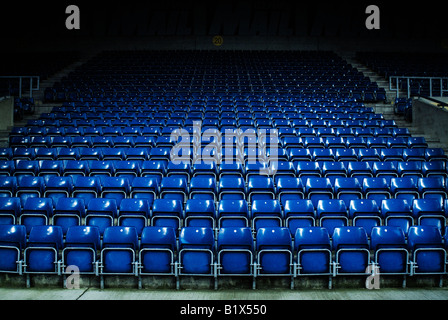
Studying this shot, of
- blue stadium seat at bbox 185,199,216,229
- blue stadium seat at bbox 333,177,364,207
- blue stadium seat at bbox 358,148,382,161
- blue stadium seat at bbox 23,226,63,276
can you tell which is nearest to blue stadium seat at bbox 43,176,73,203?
blue stadium seat at bbox 23,226,63,276

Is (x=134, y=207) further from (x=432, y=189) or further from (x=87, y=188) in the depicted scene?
(x=432, y=189)

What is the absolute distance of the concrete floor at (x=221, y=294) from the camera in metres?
4.20

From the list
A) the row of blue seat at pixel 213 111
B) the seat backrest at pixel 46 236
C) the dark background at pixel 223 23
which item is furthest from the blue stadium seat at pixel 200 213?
the dark background at pixel 223 23

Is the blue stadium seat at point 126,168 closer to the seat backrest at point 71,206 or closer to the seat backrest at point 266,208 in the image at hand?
the seat backrest at point 71,206

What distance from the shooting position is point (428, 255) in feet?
14.9

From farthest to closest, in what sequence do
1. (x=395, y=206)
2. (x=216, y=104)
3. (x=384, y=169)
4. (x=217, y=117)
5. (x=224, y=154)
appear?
(x=216, y=104) < (x=217, y=117) < (x=224, y=154) < (x=384, y=169) < (x=395, y=206)

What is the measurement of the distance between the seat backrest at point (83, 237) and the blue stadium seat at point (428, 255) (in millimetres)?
3383

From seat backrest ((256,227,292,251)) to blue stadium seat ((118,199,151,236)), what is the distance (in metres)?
1.46

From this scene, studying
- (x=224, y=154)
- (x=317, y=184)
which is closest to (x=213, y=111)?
(x=224, y=154)

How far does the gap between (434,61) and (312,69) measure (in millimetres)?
5256

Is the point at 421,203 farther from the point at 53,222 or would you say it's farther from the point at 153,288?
the point at 53,222

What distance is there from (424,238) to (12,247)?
4.42 metres

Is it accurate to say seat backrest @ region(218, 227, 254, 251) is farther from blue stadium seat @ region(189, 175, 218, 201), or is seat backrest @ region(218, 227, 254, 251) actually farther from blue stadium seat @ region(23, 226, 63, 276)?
blue stadium seat @ region(23, 226, 63, 276)
